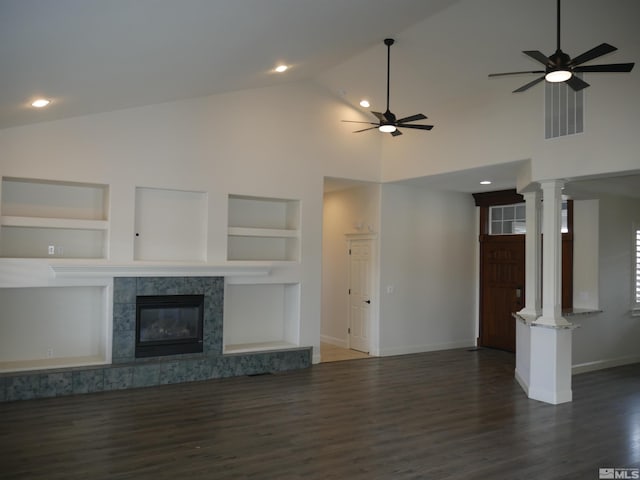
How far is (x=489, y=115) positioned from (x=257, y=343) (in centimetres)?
489

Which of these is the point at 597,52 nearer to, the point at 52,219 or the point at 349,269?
the point at 52,219

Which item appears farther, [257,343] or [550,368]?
[257,343]

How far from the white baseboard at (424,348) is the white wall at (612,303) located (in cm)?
239

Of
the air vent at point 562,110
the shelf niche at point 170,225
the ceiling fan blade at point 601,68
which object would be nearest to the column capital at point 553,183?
the air vent at point 562,110

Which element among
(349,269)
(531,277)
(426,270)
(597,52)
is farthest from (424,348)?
(597,52)

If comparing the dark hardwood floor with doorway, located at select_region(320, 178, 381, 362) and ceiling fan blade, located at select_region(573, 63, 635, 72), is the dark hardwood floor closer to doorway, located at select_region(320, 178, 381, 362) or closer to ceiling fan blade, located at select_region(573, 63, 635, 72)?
doorway, located at select_region(320, 178, 381, 362)

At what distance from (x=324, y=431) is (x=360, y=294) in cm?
459

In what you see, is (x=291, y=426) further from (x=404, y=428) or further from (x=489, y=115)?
(x=489, y=115)

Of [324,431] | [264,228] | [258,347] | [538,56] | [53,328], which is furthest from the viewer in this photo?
[264,228]

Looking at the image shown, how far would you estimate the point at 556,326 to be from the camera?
636 cm

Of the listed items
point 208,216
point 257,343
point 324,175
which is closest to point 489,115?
point 324,175

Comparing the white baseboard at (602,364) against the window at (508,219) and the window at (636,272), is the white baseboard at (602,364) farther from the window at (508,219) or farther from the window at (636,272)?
the window at (508,219)

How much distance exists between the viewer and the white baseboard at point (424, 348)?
362 inches

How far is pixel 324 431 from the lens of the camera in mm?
5160
